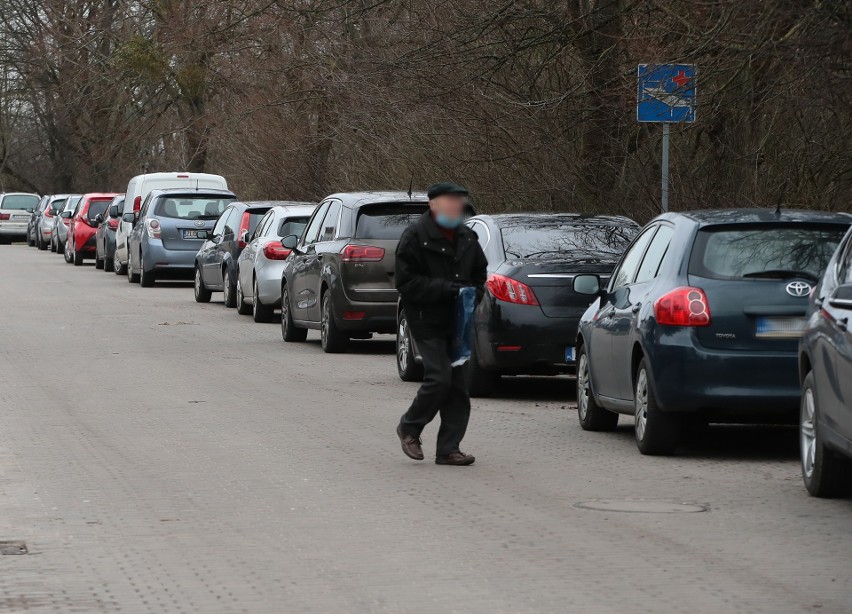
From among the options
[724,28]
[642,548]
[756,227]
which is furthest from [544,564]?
[724,28]

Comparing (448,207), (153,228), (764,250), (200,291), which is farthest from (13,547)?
(153,228)

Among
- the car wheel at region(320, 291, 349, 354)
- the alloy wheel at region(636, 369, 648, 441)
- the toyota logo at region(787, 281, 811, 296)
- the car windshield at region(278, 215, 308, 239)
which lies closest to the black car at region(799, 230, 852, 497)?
the toyota logo at region(787, 281, 811, 296)

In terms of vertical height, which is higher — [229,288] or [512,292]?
[512,292]

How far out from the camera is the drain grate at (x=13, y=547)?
7754 millimetres

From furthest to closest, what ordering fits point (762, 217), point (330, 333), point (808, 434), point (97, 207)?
point (97, 207) < point (330, 333) < point (762, 217) < point (808, 434)

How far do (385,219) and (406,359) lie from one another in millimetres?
2965

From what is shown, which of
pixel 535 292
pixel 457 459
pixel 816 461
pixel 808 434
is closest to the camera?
pixel 816 461

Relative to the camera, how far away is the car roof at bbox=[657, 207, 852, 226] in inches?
435

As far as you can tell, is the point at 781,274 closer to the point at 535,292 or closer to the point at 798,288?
the point at 798,288

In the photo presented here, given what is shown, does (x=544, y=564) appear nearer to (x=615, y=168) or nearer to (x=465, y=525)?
(x=465, y=525)

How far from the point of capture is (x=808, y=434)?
9.57m

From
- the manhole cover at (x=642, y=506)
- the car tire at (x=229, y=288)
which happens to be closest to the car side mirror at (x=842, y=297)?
the manhole cover at (x=642, y=506)

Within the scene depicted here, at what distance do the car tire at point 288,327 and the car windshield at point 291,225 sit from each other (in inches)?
117

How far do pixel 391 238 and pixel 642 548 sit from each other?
36.5 feet
